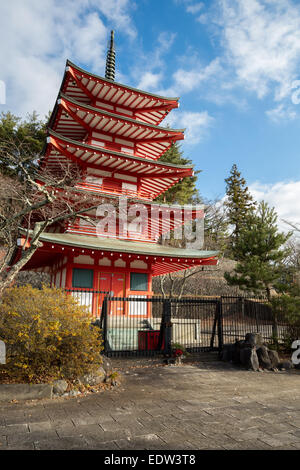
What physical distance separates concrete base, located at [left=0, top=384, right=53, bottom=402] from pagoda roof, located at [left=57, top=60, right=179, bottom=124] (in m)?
16.7

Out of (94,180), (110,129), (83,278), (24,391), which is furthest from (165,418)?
(110,129)

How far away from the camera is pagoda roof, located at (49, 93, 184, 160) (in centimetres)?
1717

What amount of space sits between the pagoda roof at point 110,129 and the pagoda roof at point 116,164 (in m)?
2.13

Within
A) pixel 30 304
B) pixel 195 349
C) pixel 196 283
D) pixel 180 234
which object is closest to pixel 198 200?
pixel 180 234

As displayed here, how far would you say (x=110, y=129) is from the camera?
18891mm

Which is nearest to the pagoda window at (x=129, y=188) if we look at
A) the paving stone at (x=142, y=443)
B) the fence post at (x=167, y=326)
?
the fence post at (x=167, y=326)

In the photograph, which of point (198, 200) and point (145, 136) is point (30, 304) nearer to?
point (145, 136)

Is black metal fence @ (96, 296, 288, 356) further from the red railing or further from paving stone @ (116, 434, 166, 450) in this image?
the red railing

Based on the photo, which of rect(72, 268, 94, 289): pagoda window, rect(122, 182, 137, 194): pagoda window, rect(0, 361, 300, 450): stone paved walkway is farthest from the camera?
rect(122, 182, 137, 194): pagoda window

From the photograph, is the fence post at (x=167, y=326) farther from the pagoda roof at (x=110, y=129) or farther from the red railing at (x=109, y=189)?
the pagoda roof at (x=110, y=129)

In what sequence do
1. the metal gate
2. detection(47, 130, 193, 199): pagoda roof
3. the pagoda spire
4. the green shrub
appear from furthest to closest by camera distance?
the pagoda spire < detection(47, 130, 193, 199): pagoda roof < the metal gate < the green shrub

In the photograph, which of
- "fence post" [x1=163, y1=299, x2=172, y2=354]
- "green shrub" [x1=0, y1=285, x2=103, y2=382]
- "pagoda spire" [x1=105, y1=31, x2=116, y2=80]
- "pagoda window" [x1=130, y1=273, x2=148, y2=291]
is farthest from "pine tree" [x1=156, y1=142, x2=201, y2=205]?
"green shrub" [x1=0, y1=285, x2=103, y2=382]

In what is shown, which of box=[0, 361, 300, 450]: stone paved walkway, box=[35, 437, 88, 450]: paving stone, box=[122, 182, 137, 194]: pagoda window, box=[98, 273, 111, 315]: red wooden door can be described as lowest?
box=[0, 361, 300, 450]: stone paved walkway

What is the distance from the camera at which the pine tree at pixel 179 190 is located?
35188mm
